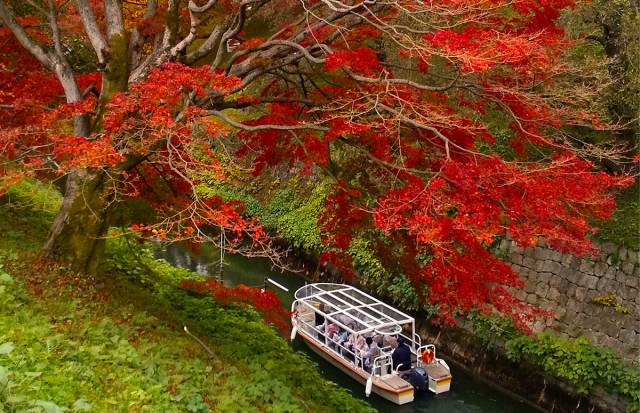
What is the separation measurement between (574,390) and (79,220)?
37.0 feet

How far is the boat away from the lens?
1280 cm

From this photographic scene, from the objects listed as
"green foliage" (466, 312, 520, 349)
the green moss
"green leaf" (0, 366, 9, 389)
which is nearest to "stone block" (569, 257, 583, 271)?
"green foliage" (466, 312, 520, 349)

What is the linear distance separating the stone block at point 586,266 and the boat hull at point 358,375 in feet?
17.9

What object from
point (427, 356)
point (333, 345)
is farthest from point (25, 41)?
point (427, 356)

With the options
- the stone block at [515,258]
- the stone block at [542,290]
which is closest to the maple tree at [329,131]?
the stone block at [542,290]

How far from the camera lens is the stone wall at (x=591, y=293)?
12227mm

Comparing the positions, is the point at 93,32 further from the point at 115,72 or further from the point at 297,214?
the point at 297,214

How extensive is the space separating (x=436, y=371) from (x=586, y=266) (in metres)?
4.76

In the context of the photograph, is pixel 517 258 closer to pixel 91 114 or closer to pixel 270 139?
pixel 270 139

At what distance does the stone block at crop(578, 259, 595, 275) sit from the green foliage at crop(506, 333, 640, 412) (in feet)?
5.94

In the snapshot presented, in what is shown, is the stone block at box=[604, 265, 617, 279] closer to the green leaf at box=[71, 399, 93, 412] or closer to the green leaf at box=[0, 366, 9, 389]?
the green leaf at box=[71, 399, 93, 412]

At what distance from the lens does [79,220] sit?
8578 mm

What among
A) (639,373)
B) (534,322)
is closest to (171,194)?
(534,322)

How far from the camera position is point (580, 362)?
39.6ft
